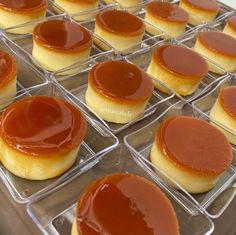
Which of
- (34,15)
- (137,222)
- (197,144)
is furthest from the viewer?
(34,15)

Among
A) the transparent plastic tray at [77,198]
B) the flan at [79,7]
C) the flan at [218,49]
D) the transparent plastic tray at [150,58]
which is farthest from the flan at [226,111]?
the flan at [79,7]

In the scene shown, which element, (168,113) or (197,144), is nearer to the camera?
(197,144)

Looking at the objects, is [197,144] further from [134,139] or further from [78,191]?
[78,191]

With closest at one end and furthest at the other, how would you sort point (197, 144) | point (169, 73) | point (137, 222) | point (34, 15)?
point (137, 222)
point (197, 144)
point (169, 73)
point (34, 15)

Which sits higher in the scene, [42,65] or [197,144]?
[197,144]

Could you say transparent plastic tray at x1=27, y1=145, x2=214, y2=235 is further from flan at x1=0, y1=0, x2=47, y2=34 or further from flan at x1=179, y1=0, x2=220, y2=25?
flan at x1=179, y1=0, x2=220, y2=25

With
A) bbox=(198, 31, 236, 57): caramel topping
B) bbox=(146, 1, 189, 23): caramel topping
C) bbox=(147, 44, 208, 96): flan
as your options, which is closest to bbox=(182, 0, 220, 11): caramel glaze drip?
bbox=(146, 1, 189, 23): caramel topping

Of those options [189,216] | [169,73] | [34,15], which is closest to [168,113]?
[169,73]

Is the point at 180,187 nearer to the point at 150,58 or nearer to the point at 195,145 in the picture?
the point at 195,145
